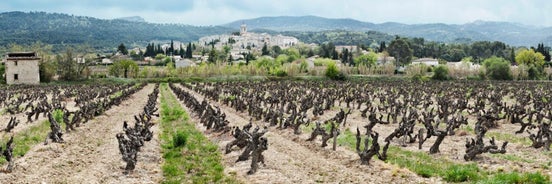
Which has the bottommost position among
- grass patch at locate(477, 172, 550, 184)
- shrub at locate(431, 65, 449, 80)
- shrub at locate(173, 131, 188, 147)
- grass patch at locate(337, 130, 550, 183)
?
shrub at locate(431, 65, 449, 80)

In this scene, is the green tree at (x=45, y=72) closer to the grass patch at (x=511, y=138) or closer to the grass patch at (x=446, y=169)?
the grass patch at (x=511, y=138)

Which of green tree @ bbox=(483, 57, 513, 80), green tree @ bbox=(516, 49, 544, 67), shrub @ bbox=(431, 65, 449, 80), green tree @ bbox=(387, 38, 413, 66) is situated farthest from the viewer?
green tree @ bbox=(387, 38, 413, 66)

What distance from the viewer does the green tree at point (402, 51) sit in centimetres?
18300

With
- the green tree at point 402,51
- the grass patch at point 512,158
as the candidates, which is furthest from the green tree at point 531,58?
the grass patch at point 512,158

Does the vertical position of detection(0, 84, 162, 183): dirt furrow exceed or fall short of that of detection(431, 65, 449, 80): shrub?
it exceeds it

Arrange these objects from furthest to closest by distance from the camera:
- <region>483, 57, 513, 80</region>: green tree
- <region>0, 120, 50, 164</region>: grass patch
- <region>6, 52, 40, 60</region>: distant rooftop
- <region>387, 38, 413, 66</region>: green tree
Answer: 1. <region>387, 38, 413, 66</region>: green tree
2. <region>483, 57, 513, 80</region>: green tree
3. <region>6, 52, 40, 60</region>: distant rooftop
4. <region>0, 120, 50, 164</region>: grass patch

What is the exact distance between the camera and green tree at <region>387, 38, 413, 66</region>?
7205 inches

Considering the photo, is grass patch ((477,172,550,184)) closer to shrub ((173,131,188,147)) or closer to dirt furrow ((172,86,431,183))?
dirt furrow ((172,86,431,183))

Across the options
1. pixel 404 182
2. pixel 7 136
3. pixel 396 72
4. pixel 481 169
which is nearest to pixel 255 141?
pixel 404 182

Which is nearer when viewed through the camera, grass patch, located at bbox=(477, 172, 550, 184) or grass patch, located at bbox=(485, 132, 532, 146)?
grass patch, located at bbox=(477, 172, 550, 184)

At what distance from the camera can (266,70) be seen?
135m

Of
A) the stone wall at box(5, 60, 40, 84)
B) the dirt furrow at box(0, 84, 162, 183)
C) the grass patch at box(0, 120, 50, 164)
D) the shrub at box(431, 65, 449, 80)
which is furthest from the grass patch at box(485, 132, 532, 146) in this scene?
the shrub at box(431, 65, 449, 80)

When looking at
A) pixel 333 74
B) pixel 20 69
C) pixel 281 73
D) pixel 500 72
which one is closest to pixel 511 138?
pixel 20 69

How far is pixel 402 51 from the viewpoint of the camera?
186 meters
